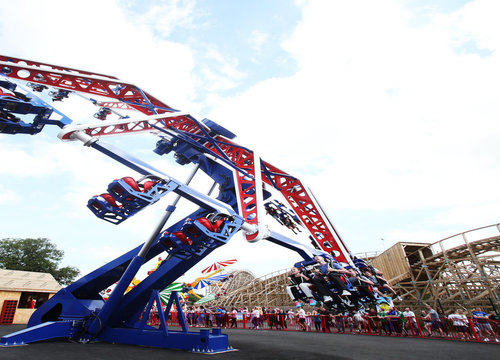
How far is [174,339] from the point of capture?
8.27 m

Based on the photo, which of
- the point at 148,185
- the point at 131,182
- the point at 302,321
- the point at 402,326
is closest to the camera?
the point at 131,182

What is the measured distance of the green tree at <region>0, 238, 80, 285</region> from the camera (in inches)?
1745

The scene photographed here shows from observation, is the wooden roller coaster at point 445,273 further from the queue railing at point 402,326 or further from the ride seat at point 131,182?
the ride seat at point 131,182

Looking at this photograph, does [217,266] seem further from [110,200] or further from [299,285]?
[110,200]

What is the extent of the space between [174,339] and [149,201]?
460cm

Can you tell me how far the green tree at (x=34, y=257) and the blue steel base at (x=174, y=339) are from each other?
46.7 m

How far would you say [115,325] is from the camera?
10008mm

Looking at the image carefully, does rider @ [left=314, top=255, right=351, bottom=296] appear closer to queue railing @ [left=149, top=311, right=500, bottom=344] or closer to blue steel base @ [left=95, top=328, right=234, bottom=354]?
blue steel base @ [left=95, top=328, right=234, bottom=354]

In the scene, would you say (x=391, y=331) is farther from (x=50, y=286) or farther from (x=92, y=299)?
(x=50, y=286)

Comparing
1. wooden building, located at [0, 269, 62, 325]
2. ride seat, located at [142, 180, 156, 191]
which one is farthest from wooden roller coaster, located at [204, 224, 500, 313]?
wooden building, located at [0, 269, 62, 325]

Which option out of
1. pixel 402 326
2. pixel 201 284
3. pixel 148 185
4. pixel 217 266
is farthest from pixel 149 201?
pixel 217 266

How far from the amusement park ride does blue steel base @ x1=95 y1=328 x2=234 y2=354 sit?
29 millimetres

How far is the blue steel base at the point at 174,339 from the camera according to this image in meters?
7.73

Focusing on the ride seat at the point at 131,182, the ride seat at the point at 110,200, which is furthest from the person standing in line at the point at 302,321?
the ride seat at the point at 131,182
